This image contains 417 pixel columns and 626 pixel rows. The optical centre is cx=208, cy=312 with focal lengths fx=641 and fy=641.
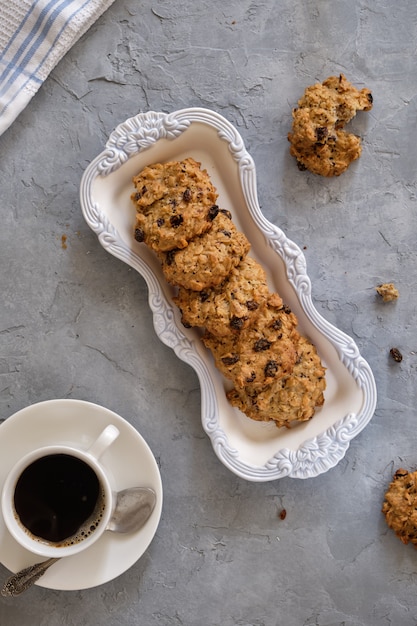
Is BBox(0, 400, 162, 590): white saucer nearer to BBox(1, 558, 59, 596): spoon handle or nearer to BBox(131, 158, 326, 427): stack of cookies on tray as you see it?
BBox(1, 558, 59, 596): spoon handle

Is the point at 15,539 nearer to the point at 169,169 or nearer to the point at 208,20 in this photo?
the point at 169,169

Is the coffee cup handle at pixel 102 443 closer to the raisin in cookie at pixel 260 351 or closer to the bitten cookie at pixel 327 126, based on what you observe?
the raisin in cookie at pixel 260 351

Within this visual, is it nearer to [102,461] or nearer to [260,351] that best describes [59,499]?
[102,461]

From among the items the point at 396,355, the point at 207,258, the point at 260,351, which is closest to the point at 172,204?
the point at 207,258

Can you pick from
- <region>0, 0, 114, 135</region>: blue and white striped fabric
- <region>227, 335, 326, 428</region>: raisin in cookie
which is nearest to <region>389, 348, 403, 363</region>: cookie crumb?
<region>227, 335, 326, 428</region>: raisin in cookie

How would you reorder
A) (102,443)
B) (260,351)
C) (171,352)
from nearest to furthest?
(102,443), (260,351), (171,352)
